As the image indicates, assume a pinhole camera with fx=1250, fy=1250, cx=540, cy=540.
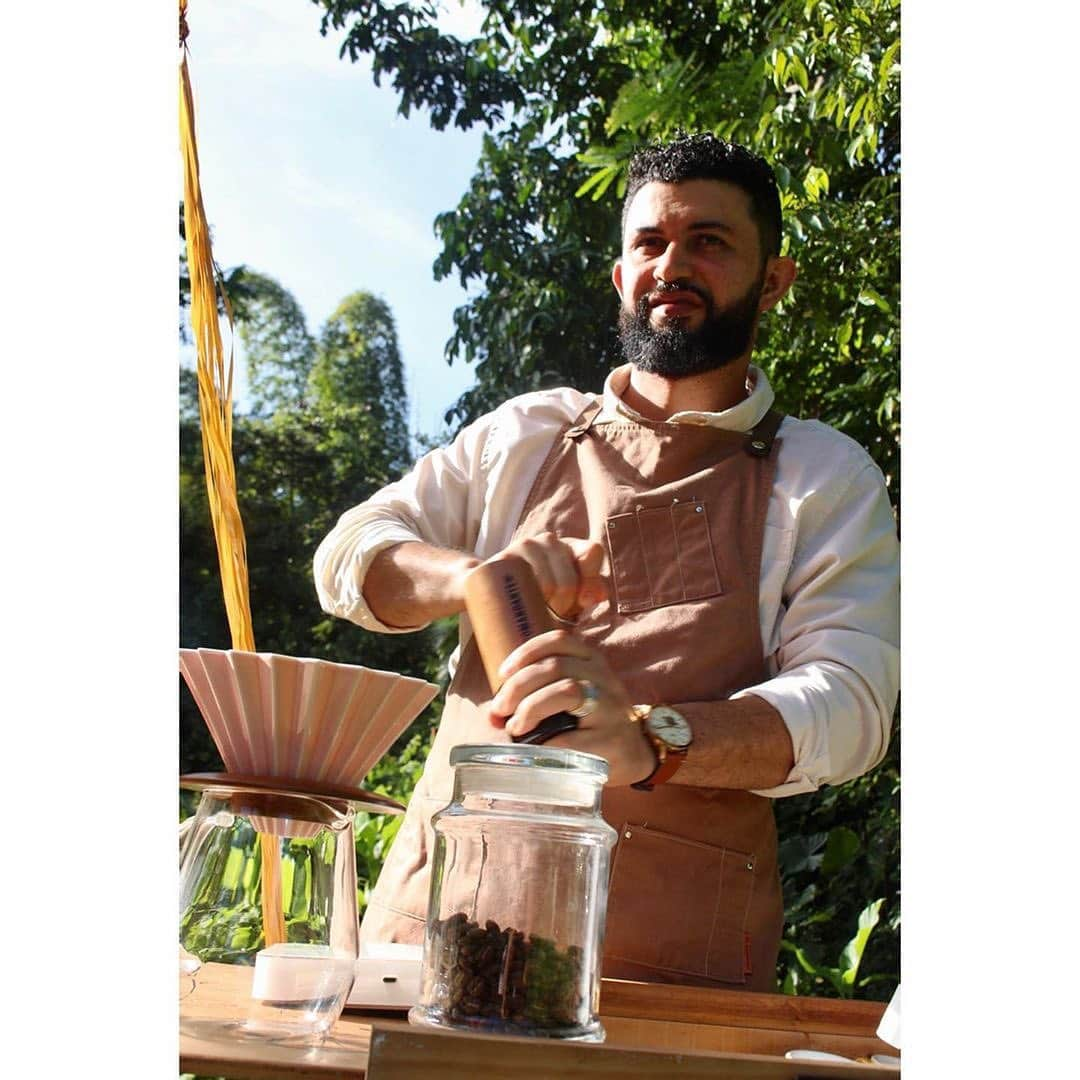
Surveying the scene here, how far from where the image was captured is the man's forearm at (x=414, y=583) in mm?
1477

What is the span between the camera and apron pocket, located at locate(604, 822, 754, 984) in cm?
151

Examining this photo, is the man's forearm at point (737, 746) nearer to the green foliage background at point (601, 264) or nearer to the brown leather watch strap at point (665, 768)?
the brown leather watch strap at point (665, 768)

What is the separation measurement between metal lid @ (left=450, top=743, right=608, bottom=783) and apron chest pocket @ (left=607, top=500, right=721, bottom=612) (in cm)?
88

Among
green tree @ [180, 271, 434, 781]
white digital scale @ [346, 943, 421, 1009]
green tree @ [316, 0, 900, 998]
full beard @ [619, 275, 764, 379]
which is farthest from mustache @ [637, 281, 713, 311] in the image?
green tree @ [180, 271, 434, 781]

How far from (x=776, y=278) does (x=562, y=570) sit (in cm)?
105

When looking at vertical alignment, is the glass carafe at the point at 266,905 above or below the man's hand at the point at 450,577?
below

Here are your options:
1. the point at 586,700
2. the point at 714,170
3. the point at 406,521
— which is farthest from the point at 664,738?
the point at 714,170

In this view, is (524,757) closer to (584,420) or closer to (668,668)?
(668,668)

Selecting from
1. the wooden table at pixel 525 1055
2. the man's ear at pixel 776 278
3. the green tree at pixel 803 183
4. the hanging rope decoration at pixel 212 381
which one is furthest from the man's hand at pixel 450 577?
the green tree at pixel 803 183

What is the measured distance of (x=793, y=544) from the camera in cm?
166
